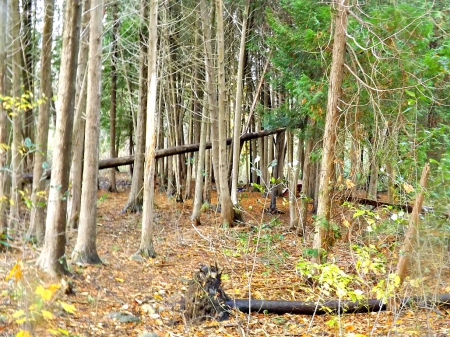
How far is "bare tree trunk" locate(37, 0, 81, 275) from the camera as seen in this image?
6215mm

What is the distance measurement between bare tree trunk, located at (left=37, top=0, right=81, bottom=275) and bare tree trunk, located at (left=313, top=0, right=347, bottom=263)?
161 inches

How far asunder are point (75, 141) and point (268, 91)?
40.4 feet

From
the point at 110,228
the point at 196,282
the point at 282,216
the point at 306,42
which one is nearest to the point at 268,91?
the point at 282,216

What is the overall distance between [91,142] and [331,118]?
182 inches

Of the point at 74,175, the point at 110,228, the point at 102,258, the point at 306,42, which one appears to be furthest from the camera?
the point at 110,228

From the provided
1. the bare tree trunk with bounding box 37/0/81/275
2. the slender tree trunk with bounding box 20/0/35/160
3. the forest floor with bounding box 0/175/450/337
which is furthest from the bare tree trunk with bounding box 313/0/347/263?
the slender tree trunk with bounding box 20/0/35/160

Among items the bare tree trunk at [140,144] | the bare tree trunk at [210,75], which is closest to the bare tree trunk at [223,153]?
the bare tree trunk at [210,75]

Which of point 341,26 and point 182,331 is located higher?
point 341,26

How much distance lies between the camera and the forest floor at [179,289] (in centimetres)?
473

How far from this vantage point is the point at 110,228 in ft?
40.5

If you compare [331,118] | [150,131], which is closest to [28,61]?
[150,131]

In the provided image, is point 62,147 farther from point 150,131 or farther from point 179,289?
point 179,289

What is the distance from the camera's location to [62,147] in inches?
249

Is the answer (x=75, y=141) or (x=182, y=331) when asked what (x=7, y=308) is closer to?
(x=182, y=331)
